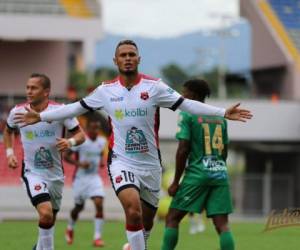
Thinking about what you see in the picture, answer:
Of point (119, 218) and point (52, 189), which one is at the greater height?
point (52, 189)

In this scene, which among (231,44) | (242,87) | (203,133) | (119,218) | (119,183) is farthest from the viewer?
(231,44)

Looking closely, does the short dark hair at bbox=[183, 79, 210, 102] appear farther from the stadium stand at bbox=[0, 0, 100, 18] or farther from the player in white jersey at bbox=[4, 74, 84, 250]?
the stadium stand at bbox=[0, 0, 100, 18]

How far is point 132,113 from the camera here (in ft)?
31.2

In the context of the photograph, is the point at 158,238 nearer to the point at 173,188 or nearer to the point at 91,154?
the point at 91,154

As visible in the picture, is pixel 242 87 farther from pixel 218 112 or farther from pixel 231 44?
pixel 218 112

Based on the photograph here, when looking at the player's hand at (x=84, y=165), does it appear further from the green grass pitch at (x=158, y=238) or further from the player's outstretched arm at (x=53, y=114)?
the player's outstretched arm at (x=53, y=114)

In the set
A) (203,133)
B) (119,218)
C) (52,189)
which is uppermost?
(203,133)

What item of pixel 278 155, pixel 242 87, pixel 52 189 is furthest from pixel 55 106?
pixel 242 87

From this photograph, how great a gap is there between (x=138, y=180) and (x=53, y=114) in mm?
1086

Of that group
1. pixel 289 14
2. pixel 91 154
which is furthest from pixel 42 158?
pixel 289 14

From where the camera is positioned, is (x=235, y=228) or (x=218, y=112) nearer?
(x=218, y=112)

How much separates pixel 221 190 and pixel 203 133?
66 cm

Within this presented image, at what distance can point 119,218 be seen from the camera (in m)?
25.8

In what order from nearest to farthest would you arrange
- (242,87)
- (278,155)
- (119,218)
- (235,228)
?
(235,228)
(119,218)
(278,155)
(242,87)
